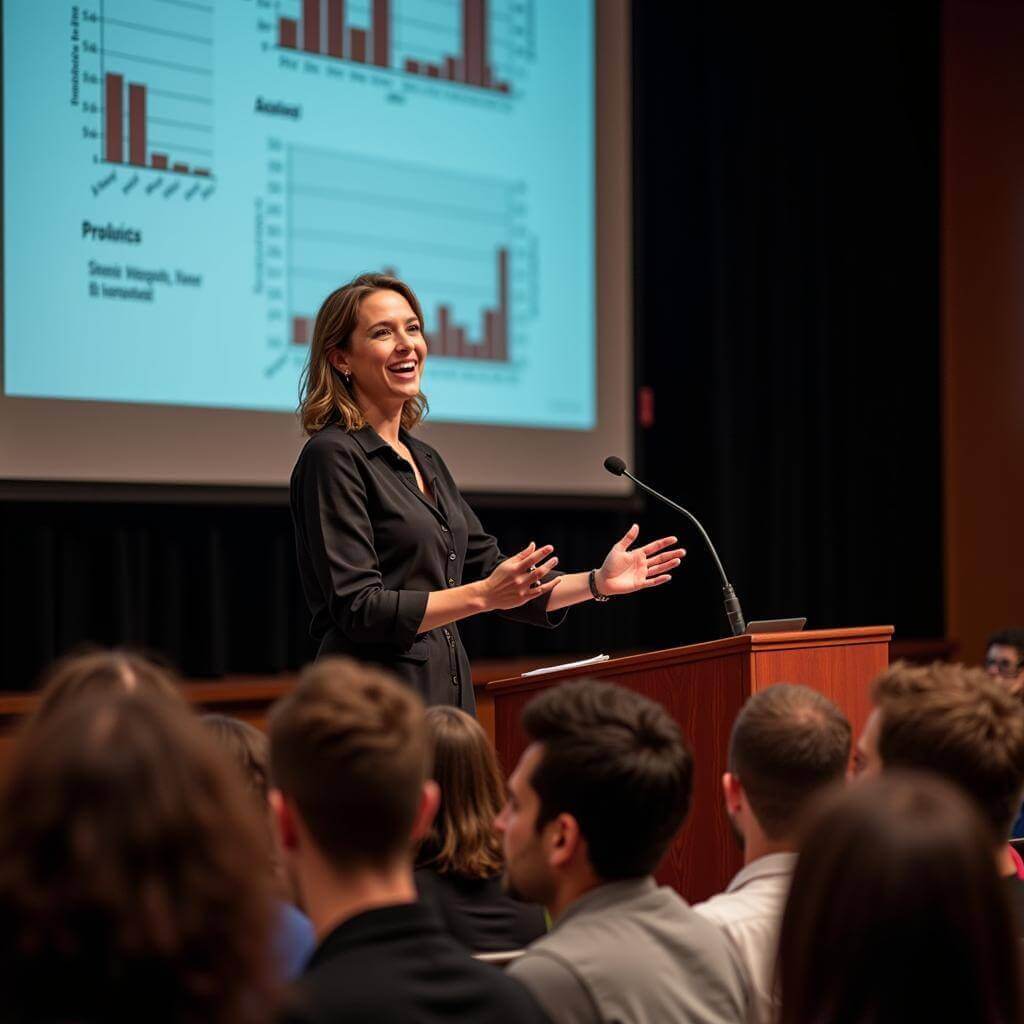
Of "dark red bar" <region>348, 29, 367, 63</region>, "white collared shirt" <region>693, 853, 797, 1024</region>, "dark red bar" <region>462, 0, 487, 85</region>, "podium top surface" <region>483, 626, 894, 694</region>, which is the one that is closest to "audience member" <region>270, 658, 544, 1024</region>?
"white collared shirt" <region>693, 853, 797, 1024</region>

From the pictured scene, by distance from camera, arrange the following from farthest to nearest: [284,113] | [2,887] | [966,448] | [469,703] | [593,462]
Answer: [966,448] → [593,462] → [284,113] → [469,703] → [2,887]

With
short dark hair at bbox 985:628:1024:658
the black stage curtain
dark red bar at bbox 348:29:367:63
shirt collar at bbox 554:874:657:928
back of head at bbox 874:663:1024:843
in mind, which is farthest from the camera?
the black stage curtain

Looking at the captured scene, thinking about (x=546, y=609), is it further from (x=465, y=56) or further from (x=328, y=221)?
(x=465, y=56)

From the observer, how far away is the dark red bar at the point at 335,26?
4.61 m

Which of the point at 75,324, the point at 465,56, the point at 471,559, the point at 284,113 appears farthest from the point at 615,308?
the point at 471,559

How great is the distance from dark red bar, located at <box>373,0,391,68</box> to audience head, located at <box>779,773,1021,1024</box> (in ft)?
13.4

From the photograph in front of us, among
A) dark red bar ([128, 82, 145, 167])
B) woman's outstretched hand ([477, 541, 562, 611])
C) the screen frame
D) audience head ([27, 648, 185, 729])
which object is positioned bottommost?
audience head ([27, 648, 185, 729])

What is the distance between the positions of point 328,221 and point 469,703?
7.53ft

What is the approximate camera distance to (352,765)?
52.4 inches

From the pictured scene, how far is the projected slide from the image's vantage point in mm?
4078

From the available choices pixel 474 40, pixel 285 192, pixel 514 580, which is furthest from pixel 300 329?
pixel 514 580

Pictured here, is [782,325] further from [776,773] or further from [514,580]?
[776,773]

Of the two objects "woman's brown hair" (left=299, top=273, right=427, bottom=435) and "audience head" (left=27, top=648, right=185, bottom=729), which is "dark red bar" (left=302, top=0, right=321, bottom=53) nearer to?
"woman's brown hair" (left=299, top=273, right=427, bottom=435)

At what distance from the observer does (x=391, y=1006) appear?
118cm
